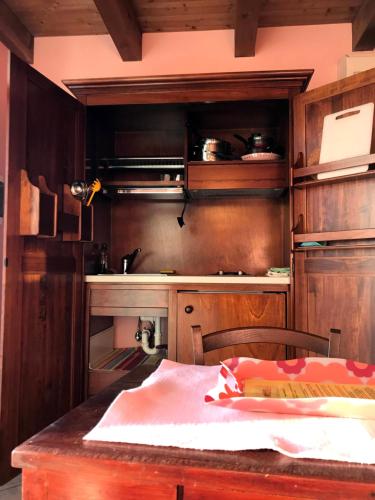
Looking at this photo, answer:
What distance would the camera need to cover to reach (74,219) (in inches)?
71.7

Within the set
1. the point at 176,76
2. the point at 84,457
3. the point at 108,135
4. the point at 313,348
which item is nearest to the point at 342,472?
the point at 84,457

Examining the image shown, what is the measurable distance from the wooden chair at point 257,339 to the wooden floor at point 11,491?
108cm

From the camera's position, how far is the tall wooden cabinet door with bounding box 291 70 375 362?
1634 millimetres

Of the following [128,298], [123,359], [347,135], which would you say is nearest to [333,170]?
[347,135]

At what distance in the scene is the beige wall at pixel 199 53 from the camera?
2.32 m

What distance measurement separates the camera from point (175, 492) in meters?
0.37

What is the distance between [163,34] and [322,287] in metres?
2.05

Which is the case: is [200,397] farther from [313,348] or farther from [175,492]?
[313,348]

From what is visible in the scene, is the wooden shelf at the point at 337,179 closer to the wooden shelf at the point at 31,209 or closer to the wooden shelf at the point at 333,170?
the wooden shelf at the point at 333,170

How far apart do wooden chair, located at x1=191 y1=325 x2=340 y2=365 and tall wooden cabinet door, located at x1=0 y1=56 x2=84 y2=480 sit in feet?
2.97

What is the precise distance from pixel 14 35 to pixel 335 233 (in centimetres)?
241

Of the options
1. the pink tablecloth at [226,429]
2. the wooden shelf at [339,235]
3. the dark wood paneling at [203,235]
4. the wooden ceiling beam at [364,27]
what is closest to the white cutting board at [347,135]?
the wooden shelf at [339,235]

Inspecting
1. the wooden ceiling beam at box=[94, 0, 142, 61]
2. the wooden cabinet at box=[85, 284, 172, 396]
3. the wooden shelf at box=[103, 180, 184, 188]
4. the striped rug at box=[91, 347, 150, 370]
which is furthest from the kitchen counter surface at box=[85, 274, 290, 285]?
the wooden ceiling beam at box=[94, 0, 142, 61]

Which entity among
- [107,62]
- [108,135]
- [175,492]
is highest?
[107,62]
